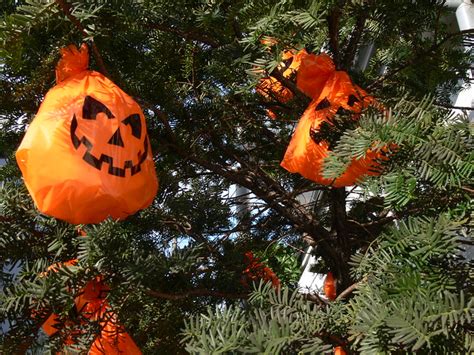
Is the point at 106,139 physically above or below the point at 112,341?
above

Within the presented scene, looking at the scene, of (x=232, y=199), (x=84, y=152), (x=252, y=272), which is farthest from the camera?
(x=232, y=199)

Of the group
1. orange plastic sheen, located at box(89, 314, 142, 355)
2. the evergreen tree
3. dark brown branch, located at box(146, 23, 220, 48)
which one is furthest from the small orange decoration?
dark brown branch, located at box(146, 23, 220, 48)

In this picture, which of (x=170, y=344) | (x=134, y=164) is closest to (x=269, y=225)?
(x=170, y=344)

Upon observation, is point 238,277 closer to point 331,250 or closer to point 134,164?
point 331,250

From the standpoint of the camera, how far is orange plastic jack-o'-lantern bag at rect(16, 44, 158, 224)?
0.72 metres

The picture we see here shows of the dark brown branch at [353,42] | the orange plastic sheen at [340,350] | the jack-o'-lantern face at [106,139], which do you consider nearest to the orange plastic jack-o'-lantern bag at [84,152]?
the jack-o'-lantern face at [106,139]

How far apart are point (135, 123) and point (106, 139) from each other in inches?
2.6

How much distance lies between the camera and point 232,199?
161cm

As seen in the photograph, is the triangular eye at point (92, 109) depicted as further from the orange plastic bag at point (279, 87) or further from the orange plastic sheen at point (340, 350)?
the orange plastic bag at point (279, 87)

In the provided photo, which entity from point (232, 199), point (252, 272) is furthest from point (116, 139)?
point (232, 199)

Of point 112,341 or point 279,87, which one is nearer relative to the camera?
point 112,341

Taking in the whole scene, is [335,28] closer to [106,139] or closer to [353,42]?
[353,42]

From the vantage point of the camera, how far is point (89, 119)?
0.76 metres

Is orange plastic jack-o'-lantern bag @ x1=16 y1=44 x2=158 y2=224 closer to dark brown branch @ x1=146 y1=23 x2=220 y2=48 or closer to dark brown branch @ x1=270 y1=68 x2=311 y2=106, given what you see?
dark brown branch @ x1=146 y1=23 x2=220 y2=48
